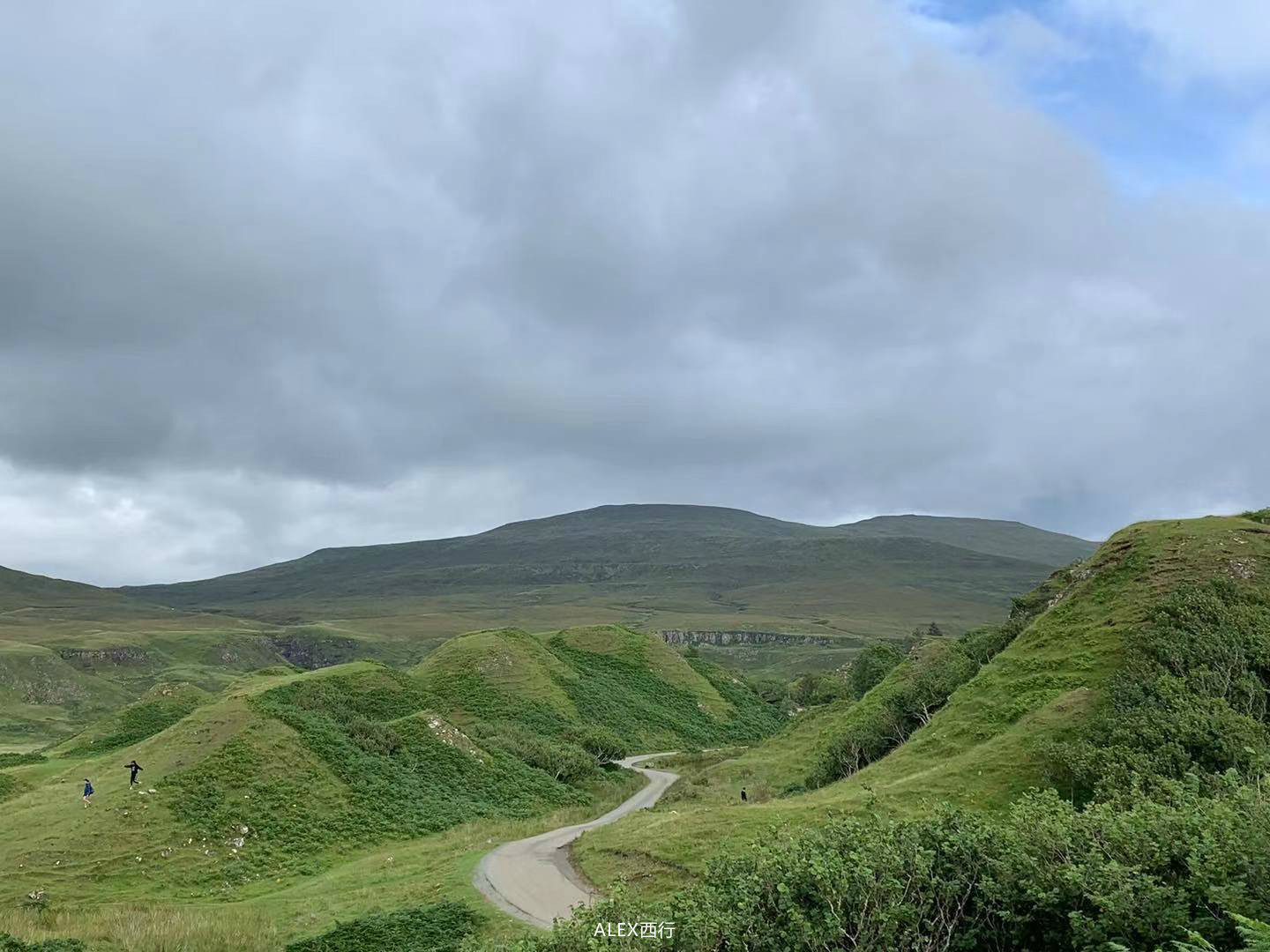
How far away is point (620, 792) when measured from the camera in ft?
208

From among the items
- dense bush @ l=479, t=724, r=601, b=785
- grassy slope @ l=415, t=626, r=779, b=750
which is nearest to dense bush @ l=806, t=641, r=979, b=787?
dense bush @ l=479, t=724, r=601, b=785

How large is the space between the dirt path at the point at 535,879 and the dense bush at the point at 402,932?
182 cm

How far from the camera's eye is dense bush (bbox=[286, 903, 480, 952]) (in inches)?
1070

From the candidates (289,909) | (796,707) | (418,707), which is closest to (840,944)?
(289,909)

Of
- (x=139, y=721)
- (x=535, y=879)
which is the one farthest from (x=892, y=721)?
(x=139, y=721)

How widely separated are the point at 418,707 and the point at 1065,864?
7528 cm

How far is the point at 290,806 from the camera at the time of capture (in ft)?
157

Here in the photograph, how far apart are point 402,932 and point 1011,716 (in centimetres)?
2940

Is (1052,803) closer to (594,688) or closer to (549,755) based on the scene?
(549,755)

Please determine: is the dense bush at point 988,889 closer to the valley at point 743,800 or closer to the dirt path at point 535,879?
the valley at point 743,800

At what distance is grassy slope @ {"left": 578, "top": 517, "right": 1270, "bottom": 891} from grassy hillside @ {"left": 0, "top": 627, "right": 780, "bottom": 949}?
25.7ft

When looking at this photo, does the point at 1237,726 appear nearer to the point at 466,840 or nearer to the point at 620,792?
the point at 466,840

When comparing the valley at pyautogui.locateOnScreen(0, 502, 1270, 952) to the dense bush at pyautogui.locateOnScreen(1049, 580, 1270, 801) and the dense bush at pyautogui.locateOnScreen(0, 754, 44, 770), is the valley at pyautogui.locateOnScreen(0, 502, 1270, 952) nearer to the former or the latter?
the dense bush at pyautogui.locateOnScreen(1049, 580, 1270, 801)

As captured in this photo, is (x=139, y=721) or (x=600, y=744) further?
(x=600, y=744)
